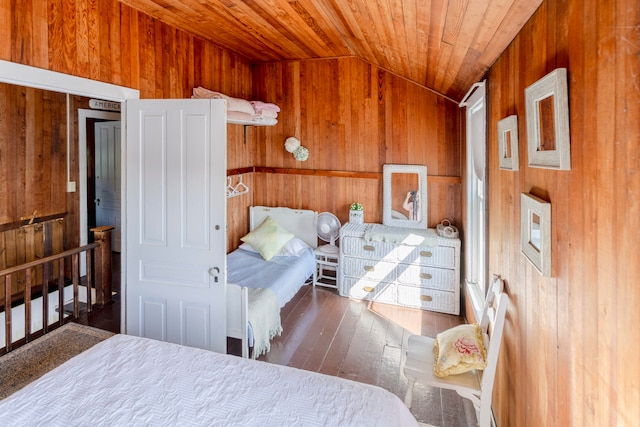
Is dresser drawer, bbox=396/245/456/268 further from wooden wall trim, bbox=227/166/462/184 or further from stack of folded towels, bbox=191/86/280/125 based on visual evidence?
stack of folded towels, bbox=191/86/280/125

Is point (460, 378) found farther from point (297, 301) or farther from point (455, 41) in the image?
point (297, 301)

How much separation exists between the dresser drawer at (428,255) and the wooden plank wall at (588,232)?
2.10 m

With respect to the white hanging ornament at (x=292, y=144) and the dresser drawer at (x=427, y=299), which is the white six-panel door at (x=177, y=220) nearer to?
the white hanging ornament at (x=292, y=144)

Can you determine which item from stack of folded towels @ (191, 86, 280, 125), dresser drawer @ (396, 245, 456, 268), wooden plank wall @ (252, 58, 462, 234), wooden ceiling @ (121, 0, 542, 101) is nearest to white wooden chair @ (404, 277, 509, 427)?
wooden ceiling @ (121, 0, 542, 101)

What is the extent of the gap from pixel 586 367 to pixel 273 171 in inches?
160

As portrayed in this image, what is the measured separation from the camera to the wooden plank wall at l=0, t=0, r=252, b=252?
2111mm

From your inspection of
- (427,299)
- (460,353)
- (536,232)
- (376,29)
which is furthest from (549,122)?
(427,299)

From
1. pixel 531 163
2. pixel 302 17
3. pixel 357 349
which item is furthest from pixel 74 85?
pixel 357 349

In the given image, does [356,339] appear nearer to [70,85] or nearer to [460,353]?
[460,353]

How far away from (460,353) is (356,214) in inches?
95.8

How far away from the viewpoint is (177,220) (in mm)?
2717

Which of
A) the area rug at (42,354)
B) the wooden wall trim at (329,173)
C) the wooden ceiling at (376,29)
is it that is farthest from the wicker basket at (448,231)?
the area rug at (42,354)

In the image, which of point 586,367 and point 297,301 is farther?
point 297,301

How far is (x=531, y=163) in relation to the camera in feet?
4.45
